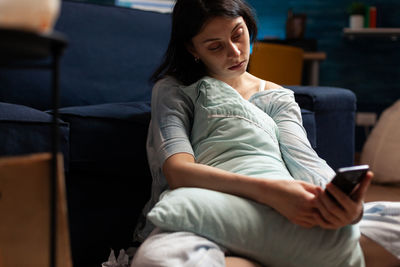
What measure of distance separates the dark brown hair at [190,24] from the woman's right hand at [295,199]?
1.50 ft

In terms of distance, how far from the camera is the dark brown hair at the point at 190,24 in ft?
4.36

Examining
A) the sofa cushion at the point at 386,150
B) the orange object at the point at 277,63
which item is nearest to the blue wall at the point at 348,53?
the orange object at the point at 277,63

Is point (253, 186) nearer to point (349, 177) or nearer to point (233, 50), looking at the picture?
point (349, 177)

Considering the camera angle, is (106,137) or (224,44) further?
(106,137)

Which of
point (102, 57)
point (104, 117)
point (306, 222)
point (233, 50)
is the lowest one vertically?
point (306, 222)

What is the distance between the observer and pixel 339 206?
3.24 ft

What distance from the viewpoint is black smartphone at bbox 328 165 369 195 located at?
92 cm

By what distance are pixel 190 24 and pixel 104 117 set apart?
1.23 ft

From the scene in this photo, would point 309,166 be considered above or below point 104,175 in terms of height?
above

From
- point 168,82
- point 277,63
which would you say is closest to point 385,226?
point 168,82

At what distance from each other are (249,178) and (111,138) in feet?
1.77

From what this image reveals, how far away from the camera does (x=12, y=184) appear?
716 millimetres

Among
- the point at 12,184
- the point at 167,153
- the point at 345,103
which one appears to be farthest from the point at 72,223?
the point at 345,103

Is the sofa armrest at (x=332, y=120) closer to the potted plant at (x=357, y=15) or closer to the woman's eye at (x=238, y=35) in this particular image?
the woman's eye at (x=238, y=35)
